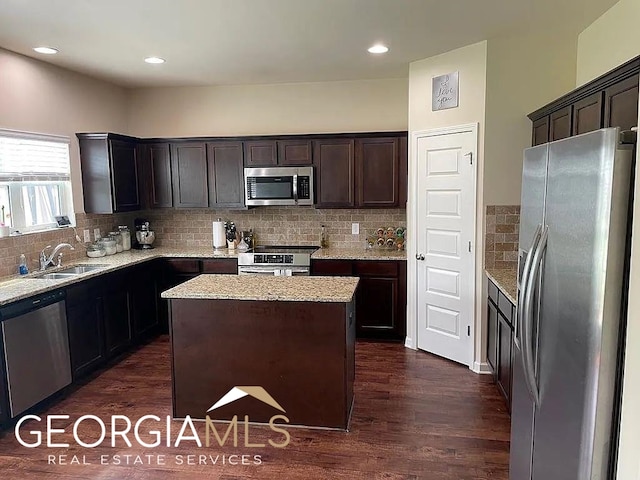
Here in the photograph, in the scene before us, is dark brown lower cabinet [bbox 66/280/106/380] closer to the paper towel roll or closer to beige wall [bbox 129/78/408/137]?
the paper towel roll

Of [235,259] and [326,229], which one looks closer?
[235,259]

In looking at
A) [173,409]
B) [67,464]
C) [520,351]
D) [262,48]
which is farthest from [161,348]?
[520,351]

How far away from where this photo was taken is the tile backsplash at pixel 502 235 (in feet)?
12.8

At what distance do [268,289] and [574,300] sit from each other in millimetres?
1894

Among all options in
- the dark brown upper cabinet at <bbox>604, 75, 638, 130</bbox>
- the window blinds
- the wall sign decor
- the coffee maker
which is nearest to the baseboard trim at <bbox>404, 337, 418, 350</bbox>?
the wall sign decor

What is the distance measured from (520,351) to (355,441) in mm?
1379

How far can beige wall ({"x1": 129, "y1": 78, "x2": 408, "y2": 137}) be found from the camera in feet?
17.2

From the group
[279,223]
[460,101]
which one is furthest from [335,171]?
[460,101]

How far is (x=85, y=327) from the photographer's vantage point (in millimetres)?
3943

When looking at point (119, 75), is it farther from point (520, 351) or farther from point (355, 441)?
point (520, 351)

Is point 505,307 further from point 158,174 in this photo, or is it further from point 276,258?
point 158,174

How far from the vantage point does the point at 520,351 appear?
6.72ft

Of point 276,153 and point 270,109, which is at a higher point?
point 270,109

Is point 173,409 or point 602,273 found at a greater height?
point 602,273
